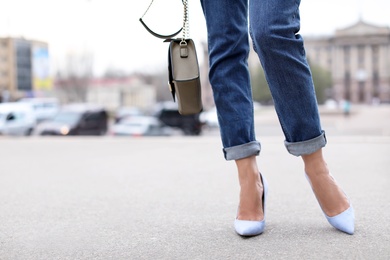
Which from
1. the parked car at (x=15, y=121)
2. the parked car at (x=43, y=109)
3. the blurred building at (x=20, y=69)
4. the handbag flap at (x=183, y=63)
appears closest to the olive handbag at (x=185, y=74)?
the handbag flap at (x=183, y=63)

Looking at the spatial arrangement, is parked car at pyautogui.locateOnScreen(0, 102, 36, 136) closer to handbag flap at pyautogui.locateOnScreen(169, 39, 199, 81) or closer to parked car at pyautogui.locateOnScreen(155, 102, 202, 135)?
parked car at pyautogui.locateOnScreen(155, 102, 202, 135)

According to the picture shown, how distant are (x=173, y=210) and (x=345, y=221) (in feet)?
1.40

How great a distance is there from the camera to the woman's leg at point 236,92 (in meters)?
1.05

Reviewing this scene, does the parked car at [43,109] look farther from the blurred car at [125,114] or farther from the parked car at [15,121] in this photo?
the parked car at [15,121]

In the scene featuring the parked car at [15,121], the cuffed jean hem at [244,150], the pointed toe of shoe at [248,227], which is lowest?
the parked car at [15,121]

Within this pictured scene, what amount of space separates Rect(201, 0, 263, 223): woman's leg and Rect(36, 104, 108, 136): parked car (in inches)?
703

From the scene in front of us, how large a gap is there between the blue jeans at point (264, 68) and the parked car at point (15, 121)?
1722 centimetres

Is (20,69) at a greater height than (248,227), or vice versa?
(20,69)

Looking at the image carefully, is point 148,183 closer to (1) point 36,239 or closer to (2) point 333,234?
(1) point 36,239

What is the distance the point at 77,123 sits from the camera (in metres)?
19.8

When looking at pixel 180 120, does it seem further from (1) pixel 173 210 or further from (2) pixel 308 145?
(2) pixel 308 145

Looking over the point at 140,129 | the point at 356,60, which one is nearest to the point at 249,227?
the point at 140,129

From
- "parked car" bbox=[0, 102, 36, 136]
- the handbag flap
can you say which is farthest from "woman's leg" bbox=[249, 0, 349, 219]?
"parked car" bbox=[0, 102, 36, 136]

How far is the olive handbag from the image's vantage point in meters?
1.02
